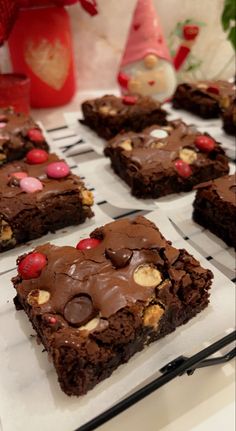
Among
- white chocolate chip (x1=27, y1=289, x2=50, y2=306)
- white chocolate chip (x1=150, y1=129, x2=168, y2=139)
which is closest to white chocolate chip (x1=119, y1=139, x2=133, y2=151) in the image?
white chocolate chip (x1=150, y1=129, x2=168, y2=139)

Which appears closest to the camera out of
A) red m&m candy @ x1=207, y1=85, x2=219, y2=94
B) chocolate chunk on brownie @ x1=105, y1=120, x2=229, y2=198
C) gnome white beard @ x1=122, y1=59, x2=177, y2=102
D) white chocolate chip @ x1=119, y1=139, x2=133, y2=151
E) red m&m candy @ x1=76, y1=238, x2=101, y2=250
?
red m&m candy @ x1=76, y1=238, x2=101, y2=250

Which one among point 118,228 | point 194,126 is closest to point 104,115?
point 194,126

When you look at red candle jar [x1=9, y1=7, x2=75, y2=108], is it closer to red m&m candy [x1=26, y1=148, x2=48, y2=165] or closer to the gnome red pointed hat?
the gnome red pointed hat

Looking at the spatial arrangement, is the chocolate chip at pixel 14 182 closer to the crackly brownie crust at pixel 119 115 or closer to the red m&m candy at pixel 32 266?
the red m&m candy at pixel 32 266

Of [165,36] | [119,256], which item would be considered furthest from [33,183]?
[165,36]

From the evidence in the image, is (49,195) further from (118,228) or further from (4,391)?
(4,391)
